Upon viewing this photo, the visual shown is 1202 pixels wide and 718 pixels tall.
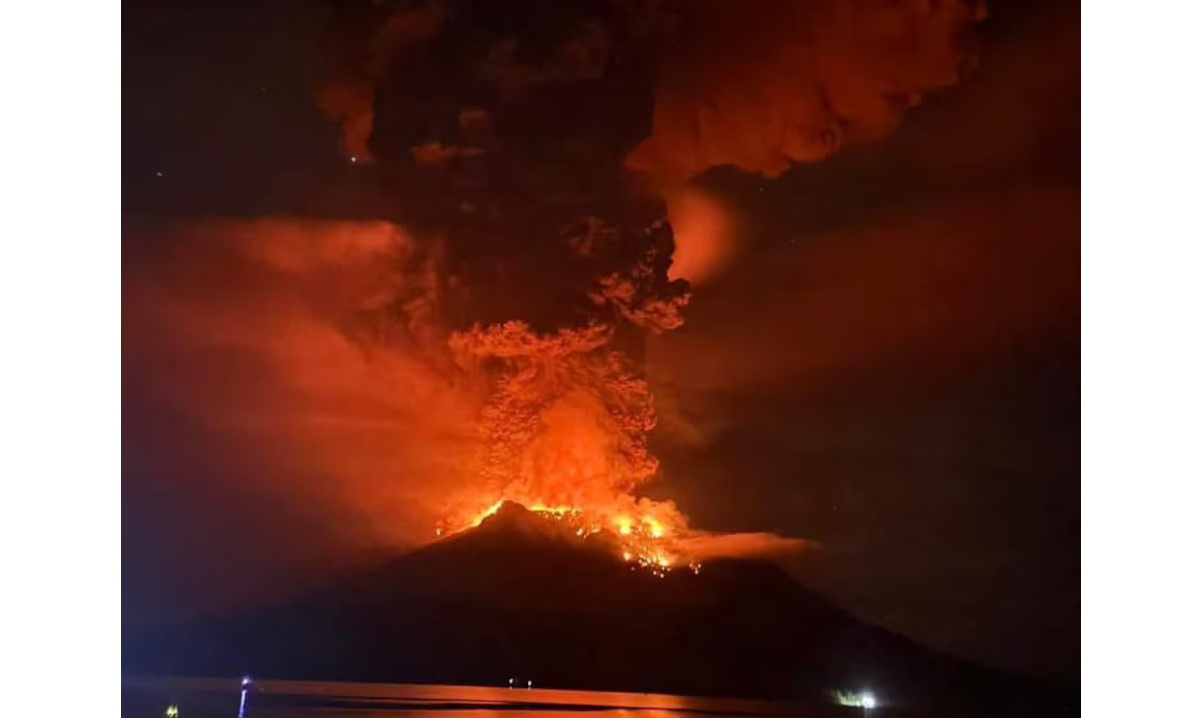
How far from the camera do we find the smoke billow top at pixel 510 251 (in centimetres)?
286

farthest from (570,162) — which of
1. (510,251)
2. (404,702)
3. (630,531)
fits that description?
(404,702)

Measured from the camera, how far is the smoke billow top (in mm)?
2857

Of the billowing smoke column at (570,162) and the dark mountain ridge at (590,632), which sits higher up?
the billowing smoke column at (570,162)

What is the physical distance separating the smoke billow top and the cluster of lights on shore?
0.01 m

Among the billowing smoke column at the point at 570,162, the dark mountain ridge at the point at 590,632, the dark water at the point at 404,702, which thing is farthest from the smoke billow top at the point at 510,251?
the dark water at the point at 404,702

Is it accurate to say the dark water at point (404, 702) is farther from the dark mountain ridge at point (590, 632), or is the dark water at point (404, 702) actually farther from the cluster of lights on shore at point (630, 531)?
the cluster of lights on shore at point (630, 531)

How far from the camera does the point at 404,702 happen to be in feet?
9.26

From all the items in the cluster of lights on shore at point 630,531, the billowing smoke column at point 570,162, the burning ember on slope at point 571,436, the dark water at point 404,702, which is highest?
the billowing smoke column at point 570,162

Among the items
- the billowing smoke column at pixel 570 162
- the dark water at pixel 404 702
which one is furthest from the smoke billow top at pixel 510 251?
the dark water at pixel 404 702

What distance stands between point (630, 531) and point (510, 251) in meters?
0.83

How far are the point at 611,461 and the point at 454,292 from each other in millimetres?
627
